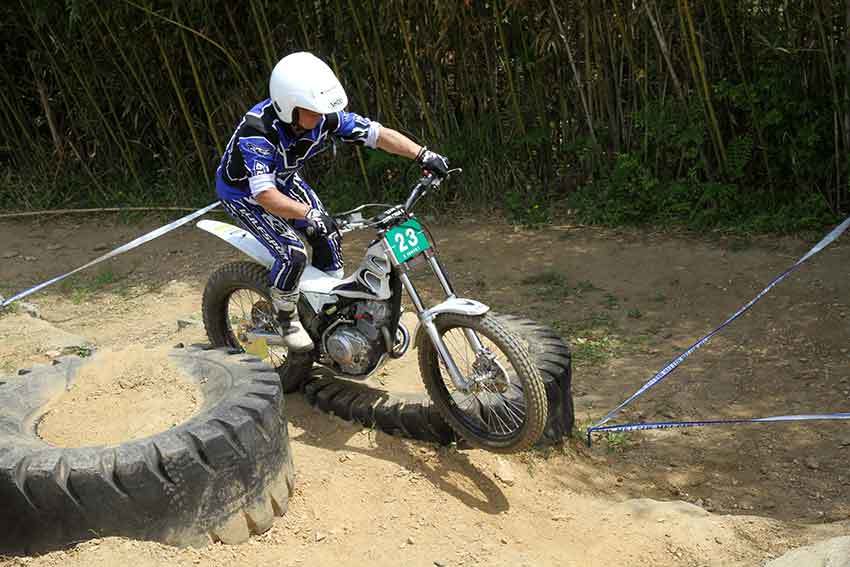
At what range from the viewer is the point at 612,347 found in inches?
223

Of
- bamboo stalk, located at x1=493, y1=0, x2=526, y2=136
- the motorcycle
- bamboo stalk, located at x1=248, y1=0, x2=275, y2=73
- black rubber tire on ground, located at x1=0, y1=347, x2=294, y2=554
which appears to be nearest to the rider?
the motorcycle

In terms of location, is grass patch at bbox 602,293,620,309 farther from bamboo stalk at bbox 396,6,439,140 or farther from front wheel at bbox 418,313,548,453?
bamboo stalk at bbox 396,6,439,140

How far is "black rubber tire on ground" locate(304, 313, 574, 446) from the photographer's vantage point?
4.39 m

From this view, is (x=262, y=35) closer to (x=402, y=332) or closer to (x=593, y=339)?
(x=593, y=339)

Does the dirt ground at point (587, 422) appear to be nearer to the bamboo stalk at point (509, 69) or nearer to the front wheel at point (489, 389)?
the front wheel at point (489, 389)

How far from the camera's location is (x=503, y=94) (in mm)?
8164

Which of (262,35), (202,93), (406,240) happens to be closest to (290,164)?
(406,240)

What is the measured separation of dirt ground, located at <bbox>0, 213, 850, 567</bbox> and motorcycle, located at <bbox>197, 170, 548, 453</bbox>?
0.25m

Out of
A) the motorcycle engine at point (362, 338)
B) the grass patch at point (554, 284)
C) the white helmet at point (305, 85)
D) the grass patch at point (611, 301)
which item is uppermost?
the white helmet at point (305, 85)

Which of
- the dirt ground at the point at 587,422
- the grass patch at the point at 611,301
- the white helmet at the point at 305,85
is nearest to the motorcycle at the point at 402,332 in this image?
the dirt ground at the point at 587,422

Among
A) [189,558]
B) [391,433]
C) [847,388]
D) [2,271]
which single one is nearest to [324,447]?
[391,433]

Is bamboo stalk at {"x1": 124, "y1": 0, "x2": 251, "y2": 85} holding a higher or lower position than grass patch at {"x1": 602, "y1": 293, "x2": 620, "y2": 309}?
higher

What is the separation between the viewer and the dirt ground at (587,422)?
3625 mm

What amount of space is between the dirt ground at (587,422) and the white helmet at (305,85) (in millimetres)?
1256
